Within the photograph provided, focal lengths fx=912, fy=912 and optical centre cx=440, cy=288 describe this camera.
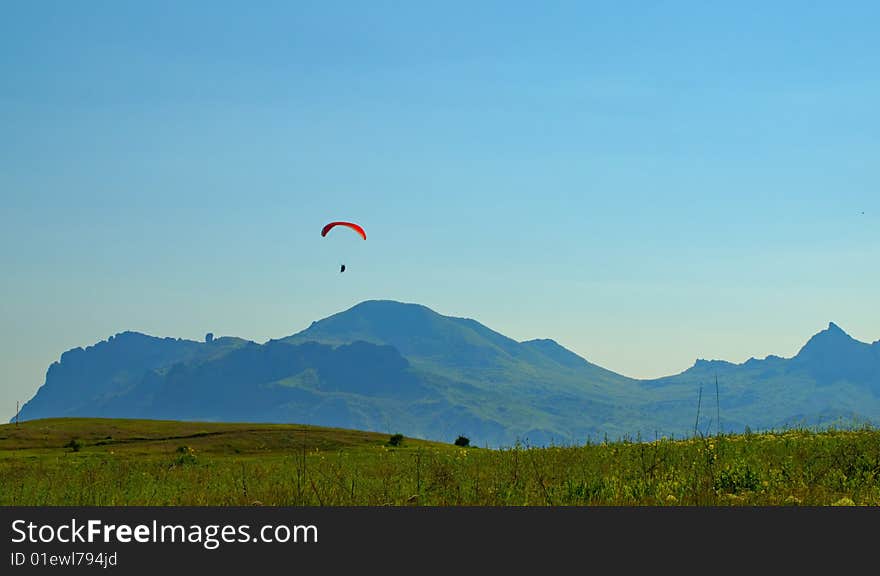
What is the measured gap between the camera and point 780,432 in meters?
36.3

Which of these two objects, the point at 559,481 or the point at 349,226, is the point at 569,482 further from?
the point at 349,226

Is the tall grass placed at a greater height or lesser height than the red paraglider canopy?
lesser

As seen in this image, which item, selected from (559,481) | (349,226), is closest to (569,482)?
(559,481)

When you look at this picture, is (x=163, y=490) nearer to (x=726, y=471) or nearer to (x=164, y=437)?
(x=726, y=471)

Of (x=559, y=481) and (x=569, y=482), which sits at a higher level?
(x=559, y=481)

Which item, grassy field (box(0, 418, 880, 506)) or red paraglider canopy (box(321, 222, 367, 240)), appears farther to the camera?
red paraglider canopy (box(321, 222, 367, 240))

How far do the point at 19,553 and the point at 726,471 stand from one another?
554 inches

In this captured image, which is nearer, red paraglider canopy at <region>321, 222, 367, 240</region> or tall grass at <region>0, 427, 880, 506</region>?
tall grass at <region>0, 427, 880, 506</region>

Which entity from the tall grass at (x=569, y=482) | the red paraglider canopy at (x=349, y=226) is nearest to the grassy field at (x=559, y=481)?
the tall grass at (x=569, y=482)

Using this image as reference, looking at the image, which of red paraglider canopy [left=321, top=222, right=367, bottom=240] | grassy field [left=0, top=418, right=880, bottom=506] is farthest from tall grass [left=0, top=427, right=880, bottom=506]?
red paraglider canopy [left=321, top=222, right=367, bottom=240]

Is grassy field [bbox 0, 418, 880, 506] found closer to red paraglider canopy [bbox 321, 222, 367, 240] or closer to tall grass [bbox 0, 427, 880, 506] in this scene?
tall grass [bbox 0, 427, 880, 506]

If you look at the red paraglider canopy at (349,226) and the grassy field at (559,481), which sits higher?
the red paraglider canopy at (349,226)

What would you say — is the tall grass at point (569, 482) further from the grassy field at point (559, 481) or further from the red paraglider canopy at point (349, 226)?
the red paraglider canopy at point (349, 226)

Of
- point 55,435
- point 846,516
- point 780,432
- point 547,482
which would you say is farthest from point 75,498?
point 55,435
